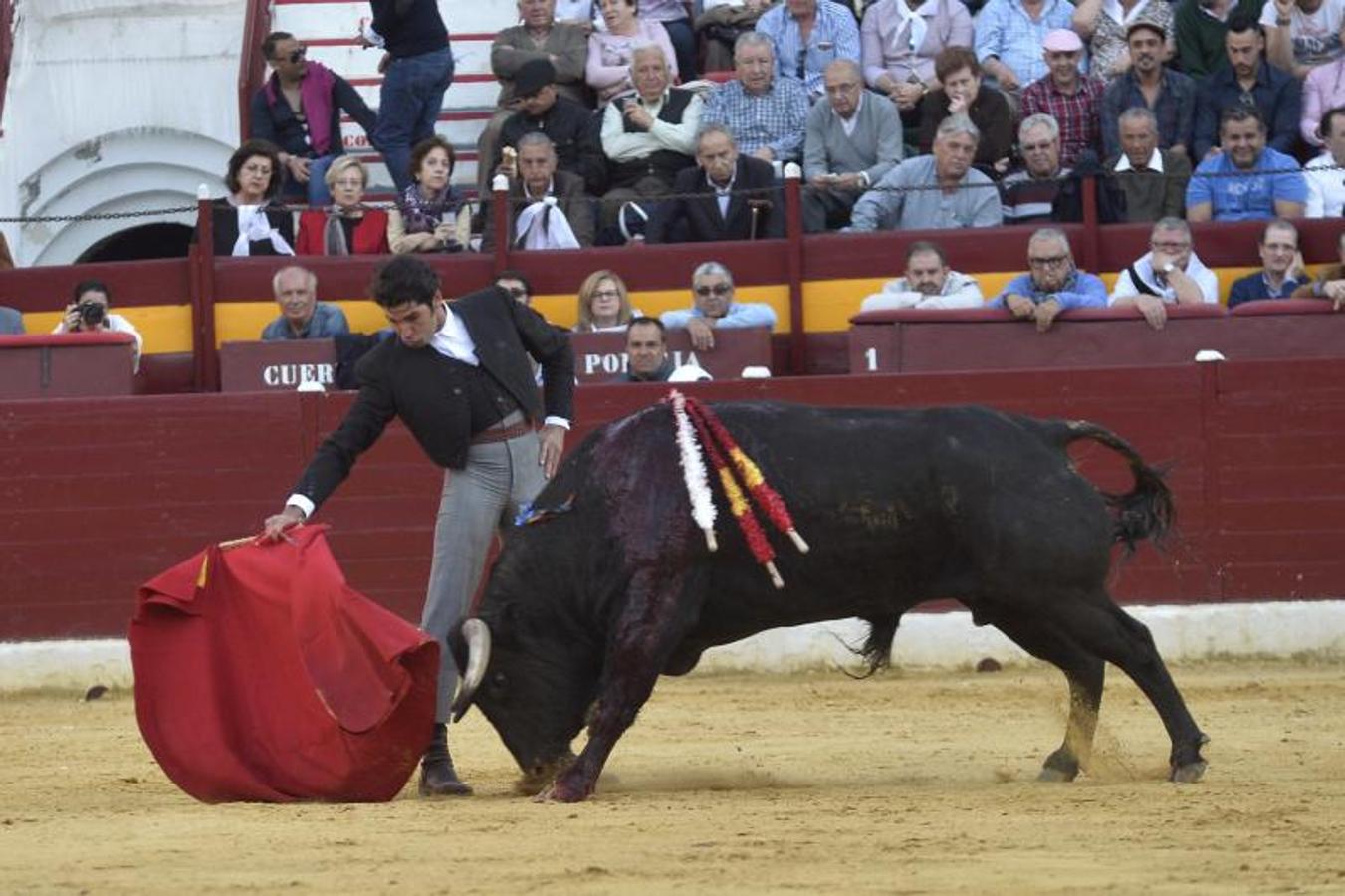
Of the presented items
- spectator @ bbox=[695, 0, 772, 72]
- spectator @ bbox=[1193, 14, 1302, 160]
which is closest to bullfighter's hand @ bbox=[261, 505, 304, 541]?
spectator @ bbox=[1193, 14, 1302, 160]

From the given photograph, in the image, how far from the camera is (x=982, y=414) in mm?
7949

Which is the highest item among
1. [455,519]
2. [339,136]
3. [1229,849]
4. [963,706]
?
[339,136]

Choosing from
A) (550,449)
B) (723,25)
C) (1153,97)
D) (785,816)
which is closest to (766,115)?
(723,25)

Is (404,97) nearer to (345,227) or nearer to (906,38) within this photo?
(345,227)

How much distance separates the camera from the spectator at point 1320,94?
12.5 meters

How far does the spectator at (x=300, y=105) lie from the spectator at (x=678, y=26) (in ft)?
4.80

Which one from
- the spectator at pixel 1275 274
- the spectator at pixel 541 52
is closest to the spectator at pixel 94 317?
the spectator at pixel 541 52

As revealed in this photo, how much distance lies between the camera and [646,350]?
1141cm

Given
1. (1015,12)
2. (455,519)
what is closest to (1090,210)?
(1015,12)

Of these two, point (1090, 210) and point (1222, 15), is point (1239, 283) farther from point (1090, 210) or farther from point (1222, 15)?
point (1222, 15)

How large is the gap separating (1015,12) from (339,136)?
3278 millimetres

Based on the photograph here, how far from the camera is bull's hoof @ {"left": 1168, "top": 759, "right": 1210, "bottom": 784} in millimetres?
7734

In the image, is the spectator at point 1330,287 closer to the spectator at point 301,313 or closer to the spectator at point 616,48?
the spectator at point 616,48

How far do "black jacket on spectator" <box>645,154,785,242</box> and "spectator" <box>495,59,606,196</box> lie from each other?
1.55ft
